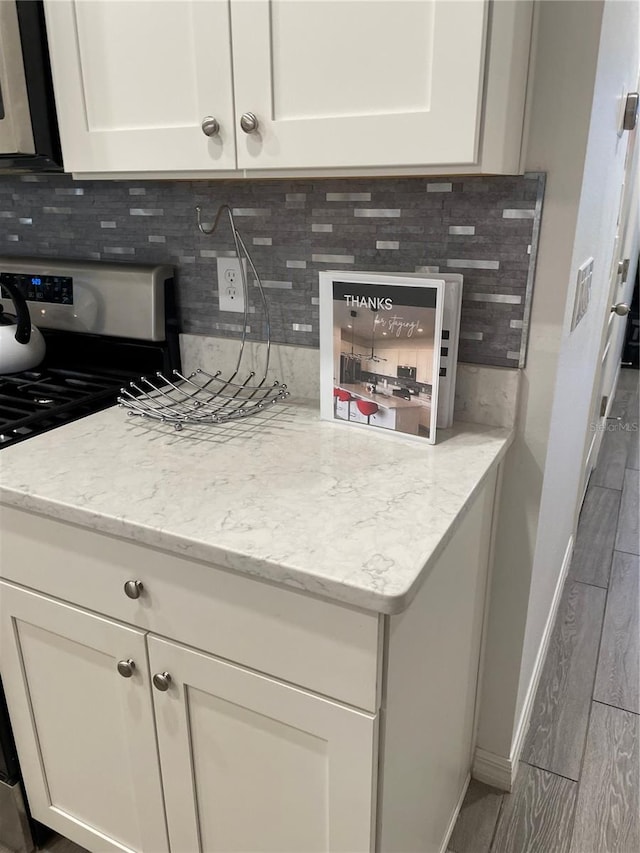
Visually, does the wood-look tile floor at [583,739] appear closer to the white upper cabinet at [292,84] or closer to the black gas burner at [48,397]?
the black gas burner at [48,397]

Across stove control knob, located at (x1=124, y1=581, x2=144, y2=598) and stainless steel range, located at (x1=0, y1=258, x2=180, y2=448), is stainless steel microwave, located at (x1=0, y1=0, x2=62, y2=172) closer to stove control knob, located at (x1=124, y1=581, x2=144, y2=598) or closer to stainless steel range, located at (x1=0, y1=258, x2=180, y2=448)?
stainless steel range, located at (x1=0, y1=258, x2=180, y2=448)

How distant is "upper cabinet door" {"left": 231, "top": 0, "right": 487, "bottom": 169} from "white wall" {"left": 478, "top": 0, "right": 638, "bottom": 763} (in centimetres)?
25

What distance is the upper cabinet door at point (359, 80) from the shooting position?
885mm

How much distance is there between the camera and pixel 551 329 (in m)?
1.17

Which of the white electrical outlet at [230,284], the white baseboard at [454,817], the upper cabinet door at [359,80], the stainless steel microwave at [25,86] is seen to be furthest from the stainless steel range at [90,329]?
the white baseboard at [454,817]

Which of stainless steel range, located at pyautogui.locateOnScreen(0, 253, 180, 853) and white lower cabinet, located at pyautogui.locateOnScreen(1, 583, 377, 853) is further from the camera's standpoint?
stainless steel range, located at pyautogui.locateOnScreen(0, 253, 180, 853)

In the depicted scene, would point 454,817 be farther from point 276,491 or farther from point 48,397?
point 48,397

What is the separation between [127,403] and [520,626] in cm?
94

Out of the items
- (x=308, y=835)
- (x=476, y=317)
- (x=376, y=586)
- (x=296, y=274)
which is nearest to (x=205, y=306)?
(x=296, y=274)

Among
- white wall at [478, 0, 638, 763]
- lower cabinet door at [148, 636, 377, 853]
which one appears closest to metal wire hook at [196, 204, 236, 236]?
white wall at [478, 0, 638, 763]

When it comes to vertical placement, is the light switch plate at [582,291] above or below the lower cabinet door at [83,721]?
above

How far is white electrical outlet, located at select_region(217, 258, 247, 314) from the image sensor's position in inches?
55.4

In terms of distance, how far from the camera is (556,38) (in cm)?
103

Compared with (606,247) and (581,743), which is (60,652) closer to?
(581,743)
